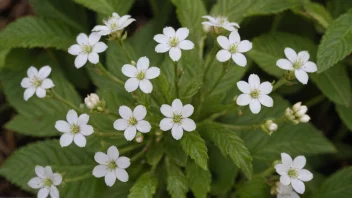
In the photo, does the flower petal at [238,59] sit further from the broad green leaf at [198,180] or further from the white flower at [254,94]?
the broad green leaf at [198,180]

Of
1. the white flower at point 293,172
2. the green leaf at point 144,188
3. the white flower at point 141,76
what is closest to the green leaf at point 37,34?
the white flower at point 141,76

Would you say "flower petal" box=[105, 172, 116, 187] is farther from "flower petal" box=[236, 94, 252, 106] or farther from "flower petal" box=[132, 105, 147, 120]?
"flower petal" box=[236, 94, 252, 106]

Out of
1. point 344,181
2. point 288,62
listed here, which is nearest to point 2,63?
point 288,62

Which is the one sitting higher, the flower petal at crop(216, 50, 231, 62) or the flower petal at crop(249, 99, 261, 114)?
the flower petal at crop(216, 50, 231, 62)

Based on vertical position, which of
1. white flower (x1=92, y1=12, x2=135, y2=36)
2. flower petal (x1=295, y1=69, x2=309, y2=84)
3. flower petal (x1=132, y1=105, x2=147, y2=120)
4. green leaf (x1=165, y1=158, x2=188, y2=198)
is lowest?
green leaf (x1=165, y1=158, x2=188, y2=198)

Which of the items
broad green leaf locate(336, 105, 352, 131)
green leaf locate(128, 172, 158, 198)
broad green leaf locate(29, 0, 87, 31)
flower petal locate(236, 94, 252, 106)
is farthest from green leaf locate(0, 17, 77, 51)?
broad green leaf locate(336, 105, 352, 131)

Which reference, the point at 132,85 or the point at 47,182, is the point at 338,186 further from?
the point at 47,182
